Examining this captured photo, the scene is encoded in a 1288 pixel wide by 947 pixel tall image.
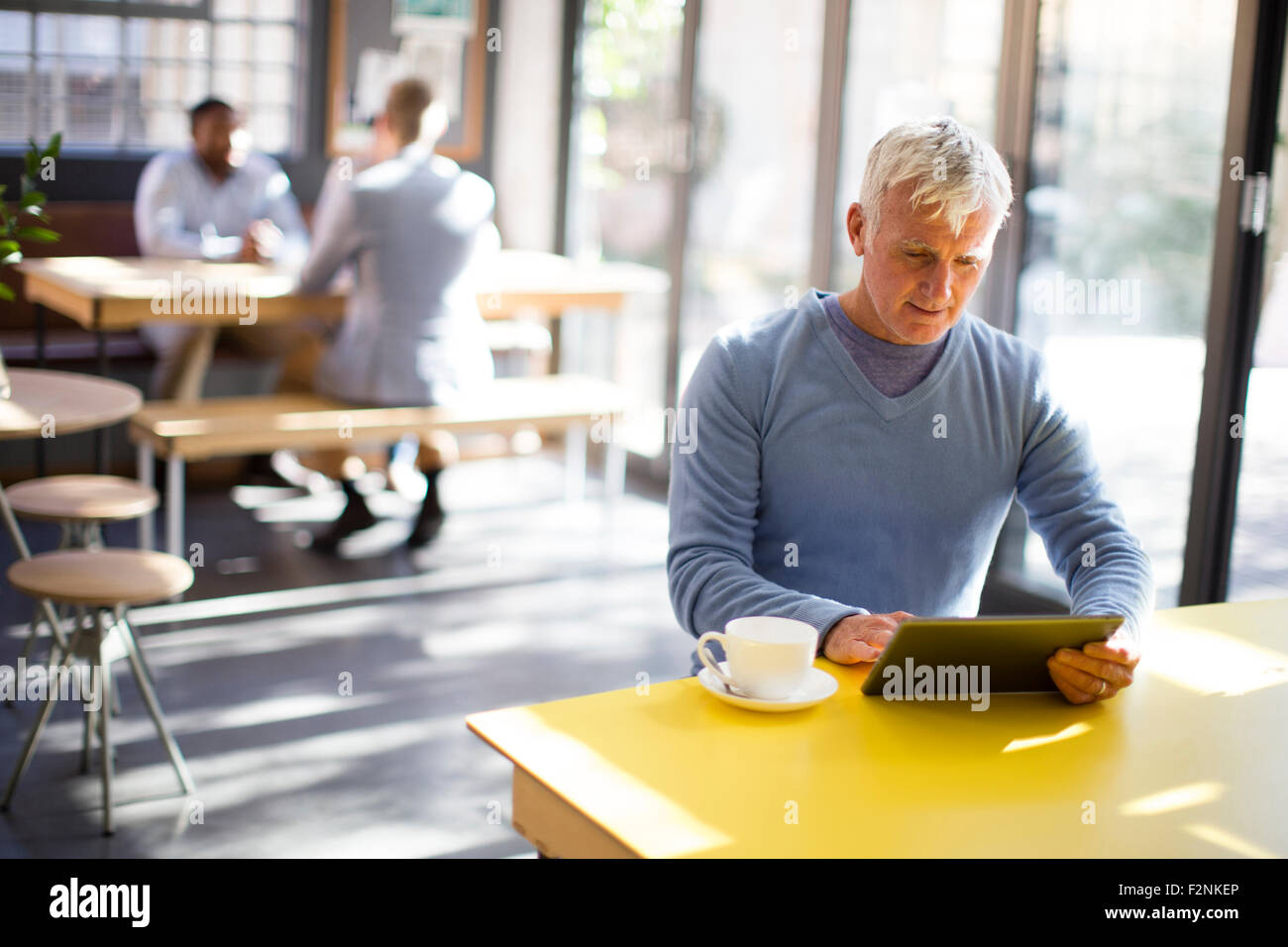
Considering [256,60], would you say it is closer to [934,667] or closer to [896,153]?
[896,153]

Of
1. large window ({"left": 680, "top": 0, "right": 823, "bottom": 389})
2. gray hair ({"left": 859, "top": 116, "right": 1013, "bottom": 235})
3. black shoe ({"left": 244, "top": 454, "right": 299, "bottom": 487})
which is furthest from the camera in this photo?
black shoe ({"left": 244, "top": 454, "right": 299, "bottom": 487})

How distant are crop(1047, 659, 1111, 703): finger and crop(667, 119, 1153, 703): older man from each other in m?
0.27

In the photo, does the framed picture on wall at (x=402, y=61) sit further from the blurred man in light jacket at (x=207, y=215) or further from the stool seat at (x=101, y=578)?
the stool seat at (x=101, y=578)

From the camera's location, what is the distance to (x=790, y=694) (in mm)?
1550

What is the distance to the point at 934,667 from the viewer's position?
1538mm

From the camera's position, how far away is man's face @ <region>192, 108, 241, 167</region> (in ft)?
17.8

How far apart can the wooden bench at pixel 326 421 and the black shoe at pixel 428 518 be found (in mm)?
339

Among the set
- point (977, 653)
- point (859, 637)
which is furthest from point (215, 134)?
point (977, 653)

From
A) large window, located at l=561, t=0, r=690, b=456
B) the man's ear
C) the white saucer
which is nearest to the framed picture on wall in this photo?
large window, located at l=561, t=0, r=690, b=456

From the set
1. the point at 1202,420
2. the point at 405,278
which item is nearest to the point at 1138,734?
the point at 1202,420

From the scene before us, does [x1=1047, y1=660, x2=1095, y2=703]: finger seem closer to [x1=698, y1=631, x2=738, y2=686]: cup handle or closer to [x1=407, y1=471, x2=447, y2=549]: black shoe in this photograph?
[x1=698, y1=631, x2=738, y2=686]: cup handle

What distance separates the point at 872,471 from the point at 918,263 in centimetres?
30

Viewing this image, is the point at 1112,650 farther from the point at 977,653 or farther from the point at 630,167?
the point at 630,167

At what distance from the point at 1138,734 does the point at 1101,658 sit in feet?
0.32
